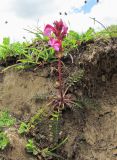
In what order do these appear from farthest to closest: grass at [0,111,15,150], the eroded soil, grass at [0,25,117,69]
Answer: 1. grass at [0,25,117,69]
2. the eroded soil
3. grass at [0,111,15,150]

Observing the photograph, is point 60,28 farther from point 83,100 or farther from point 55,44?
point 83,100

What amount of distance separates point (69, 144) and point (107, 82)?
3.21ft

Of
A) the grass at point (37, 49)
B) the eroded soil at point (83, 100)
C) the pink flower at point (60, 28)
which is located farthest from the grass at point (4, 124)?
the pink flower at point (60, 28)

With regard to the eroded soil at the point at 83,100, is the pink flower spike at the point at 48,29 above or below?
above

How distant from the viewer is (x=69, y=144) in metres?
5.11

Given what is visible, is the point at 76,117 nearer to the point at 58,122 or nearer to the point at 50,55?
the point at 58,122

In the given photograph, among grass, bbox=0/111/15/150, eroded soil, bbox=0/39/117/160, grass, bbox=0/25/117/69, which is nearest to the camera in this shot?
grass, bbox=0/111/15/150

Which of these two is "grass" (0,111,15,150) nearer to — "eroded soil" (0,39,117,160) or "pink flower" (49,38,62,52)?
"eroded soil" (0,39,117,160)

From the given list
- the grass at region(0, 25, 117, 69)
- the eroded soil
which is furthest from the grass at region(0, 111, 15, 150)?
the grass at region(0, 25, 117, 69)

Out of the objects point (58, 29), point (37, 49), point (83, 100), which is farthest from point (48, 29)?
point (83, 100)

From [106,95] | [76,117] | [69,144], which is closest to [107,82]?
[106,95]

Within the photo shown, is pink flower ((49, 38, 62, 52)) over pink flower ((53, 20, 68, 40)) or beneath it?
beneath

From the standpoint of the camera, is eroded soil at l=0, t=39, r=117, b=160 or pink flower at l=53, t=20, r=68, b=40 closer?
pink flower at l=53, t=20, r=68, b=40

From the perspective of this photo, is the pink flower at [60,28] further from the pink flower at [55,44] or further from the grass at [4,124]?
the grass at [4,124]
